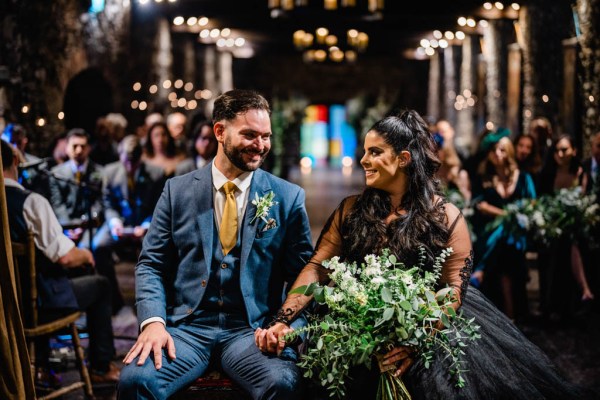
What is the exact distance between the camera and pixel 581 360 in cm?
567

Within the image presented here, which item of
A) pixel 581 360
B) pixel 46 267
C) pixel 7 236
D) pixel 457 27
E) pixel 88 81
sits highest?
pixel 457 27

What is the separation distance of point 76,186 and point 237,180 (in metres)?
3.72

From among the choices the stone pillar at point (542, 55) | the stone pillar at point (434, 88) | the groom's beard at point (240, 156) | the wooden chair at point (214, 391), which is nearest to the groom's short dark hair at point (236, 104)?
the groom's beard at point (240, 156)

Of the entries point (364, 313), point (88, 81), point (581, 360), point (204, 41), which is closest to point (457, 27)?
point (204, 41)

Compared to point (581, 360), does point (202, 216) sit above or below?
above

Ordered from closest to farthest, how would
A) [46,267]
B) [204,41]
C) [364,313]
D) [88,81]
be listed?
[364,313]
[46,267]
[88,81]
[204,41]

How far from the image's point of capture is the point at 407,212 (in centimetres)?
350

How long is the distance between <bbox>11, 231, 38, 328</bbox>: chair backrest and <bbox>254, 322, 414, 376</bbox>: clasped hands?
1.68 m

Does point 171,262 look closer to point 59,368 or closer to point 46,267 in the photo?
point 46,267

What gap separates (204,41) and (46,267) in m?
16.2

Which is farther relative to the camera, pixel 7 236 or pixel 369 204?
pixel 369 204

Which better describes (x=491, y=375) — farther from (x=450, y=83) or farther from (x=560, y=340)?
(x=450, y=83)

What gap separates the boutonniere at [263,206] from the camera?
11.2ft

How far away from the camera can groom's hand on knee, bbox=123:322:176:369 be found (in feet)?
10.1
